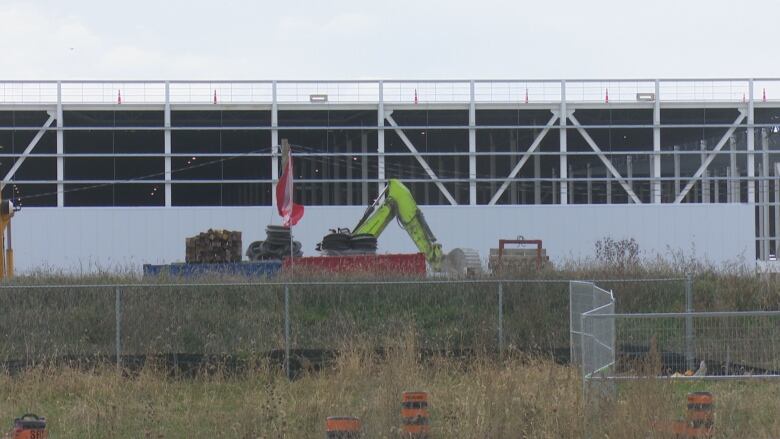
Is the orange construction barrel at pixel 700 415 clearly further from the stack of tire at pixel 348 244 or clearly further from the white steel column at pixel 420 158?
the white steel column at pixel 420 158

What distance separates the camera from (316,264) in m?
29.9

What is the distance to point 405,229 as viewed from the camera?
32875 mm

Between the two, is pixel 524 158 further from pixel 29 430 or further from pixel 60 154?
pixel 29 430

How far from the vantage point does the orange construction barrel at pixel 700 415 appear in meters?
9.15

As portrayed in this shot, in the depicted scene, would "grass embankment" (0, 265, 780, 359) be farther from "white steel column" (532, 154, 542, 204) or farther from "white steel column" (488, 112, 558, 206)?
"white steel column" (532, 154, 542, 204)

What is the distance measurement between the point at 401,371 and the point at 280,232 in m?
20.5

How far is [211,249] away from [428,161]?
2169cm

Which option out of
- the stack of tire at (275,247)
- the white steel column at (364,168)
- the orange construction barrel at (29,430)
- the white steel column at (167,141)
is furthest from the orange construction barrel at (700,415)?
the white steel column at (167,141)

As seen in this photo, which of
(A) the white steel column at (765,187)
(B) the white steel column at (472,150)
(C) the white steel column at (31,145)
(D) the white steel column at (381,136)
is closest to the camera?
(C) the white steel column at (31,145)

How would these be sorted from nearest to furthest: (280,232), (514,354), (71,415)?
1. (71,415)
2. (514,354)
3. (280,232)

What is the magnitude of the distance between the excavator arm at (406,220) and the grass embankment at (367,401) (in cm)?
1567

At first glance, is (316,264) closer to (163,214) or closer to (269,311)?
(269,311)

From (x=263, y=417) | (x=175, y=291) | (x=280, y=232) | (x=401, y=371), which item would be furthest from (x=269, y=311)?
(x=280, y=232)

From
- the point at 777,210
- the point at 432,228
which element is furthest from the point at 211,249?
the point at 777,210
